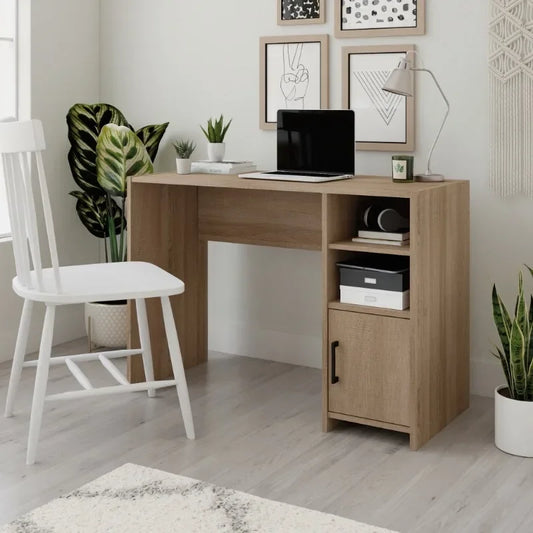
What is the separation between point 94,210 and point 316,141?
1232 mm

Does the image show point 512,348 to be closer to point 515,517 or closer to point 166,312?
point 515,517

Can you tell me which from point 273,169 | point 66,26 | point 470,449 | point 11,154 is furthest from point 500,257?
point 66,26

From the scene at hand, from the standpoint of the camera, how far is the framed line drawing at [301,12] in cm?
366

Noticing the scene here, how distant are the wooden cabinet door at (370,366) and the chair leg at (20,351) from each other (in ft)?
3.44

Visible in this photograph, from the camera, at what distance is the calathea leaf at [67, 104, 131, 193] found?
13.4ft

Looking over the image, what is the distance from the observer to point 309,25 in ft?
12.2

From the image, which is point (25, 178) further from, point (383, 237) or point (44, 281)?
point (383, 237)

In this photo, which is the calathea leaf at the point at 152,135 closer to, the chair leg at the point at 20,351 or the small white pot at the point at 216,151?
the small white pot at the point at 216,151

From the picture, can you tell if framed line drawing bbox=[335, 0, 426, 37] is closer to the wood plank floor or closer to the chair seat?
the chair seat

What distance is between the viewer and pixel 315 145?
3.40 m

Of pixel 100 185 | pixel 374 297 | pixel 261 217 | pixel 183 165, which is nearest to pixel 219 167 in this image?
pixel 183 165

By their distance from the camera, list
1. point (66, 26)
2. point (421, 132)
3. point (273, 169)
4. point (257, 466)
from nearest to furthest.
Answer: point (257, 466), point (421, 132), point (273, 169), point (66, 26)

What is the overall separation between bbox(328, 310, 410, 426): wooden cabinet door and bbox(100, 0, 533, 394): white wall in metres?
0.64

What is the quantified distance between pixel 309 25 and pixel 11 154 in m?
1.45
